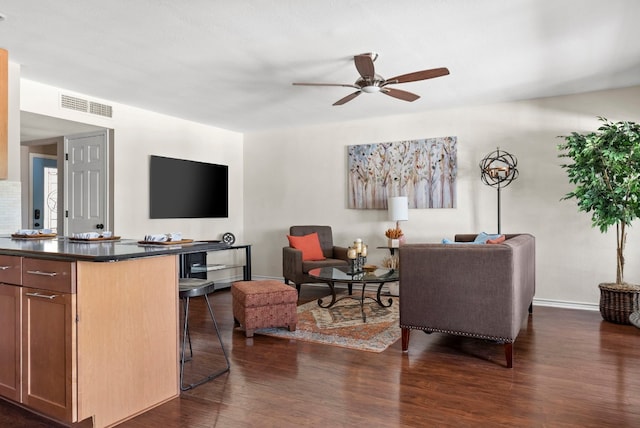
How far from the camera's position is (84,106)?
464 cm

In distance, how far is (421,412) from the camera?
2.27 m

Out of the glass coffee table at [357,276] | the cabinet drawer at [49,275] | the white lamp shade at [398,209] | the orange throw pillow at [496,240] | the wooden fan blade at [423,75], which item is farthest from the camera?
the white lamp shade at [398,209]

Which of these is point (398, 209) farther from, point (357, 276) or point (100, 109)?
point (100, 109)

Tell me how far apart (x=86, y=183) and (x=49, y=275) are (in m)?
3.60

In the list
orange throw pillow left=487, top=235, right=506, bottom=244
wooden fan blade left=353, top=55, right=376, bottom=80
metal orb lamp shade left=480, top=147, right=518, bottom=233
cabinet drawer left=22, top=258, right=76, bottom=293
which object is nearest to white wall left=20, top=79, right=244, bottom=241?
cabinet drawer left=22, top=258, right=76, bottom=293

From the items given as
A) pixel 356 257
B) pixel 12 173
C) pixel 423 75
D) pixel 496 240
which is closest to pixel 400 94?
pixel 423 75

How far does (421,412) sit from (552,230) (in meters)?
3.47

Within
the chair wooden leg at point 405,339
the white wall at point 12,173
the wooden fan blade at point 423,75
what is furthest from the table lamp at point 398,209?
the white wall at point 12,173

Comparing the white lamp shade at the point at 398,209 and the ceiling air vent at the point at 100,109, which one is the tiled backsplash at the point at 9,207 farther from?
the white lamp shade at the point at 398,209

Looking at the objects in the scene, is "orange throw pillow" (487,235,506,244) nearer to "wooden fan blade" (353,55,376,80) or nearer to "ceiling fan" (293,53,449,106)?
"ceiling fan" (293,53,449,106)

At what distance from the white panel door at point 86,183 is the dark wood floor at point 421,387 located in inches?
106

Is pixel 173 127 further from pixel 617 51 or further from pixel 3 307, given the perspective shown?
pixel 617 51

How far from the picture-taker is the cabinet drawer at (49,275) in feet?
6.56

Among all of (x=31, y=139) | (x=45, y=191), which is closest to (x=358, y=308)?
(x=31, y=139)
